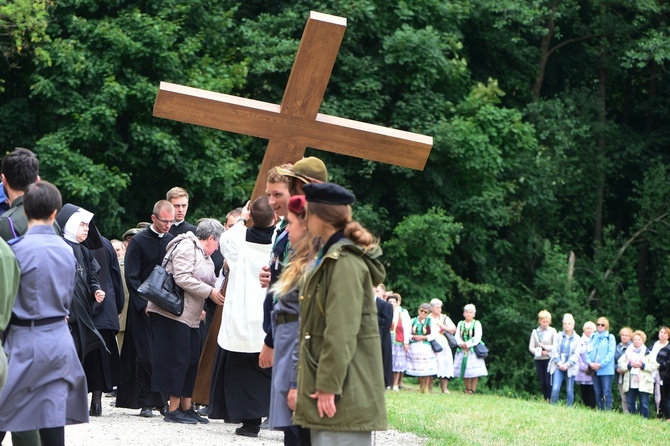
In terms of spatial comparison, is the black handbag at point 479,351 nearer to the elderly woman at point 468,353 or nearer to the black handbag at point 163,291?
the elderly woman at point 468,353

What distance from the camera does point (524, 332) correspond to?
96.3 ft

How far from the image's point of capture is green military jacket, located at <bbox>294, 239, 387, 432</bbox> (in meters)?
5.17

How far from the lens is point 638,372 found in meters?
19.5

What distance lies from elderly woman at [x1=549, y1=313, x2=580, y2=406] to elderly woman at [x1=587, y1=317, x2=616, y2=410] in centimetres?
30

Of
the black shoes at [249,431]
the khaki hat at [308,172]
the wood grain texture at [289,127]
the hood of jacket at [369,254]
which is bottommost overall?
the black shoes at [249,431]

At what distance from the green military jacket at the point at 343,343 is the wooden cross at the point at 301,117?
11.6 feet

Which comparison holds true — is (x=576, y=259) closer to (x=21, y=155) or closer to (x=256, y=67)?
(x=256, y=67)

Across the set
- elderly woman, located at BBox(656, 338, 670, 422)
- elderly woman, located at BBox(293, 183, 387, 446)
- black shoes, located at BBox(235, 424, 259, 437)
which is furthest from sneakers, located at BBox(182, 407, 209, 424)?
elderly woman, located at BBox(656, 338, 670, 422)

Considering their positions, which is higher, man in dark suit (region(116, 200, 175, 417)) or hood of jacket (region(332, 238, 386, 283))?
hood of jacket (region(332, 238, 386, 283))

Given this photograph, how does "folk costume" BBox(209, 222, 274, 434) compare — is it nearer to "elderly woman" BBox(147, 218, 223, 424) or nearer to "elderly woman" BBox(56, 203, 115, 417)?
"elderly woman" BBox(147, 218, 223, 424)

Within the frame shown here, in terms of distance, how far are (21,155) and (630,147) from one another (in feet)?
99.5

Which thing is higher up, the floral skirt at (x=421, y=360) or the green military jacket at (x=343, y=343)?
the green military jacket at (x=343, y=343)

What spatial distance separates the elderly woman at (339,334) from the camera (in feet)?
17.0

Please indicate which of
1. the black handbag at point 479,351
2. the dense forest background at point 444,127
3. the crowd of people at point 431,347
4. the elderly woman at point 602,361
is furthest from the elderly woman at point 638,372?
the dense forest background at point 444,127
